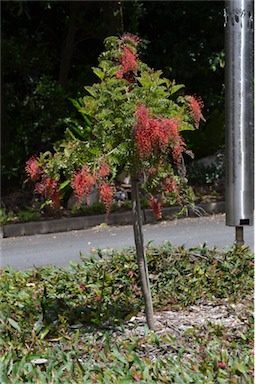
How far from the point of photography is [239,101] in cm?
590

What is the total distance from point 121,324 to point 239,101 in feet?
6.94

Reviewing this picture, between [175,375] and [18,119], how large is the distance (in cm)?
1065

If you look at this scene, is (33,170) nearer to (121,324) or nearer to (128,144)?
(128,144)

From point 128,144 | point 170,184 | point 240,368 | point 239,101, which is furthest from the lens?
point 239,101

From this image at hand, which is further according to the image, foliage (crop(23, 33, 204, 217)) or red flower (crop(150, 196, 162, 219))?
red flower (crop(150, 196, 162, 219))

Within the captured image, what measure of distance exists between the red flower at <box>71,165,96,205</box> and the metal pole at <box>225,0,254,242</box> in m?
1.96

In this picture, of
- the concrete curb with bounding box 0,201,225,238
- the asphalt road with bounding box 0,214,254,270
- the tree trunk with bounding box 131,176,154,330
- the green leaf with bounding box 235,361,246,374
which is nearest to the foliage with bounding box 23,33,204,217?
the tree trunk with bounding box 131,176,154,330

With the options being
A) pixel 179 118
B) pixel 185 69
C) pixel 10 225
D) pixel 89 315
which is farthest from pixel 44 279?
pixel 185 69

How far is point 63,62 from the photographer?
14.6 metres

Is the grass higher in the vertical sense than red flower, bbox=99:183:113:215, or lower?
lower

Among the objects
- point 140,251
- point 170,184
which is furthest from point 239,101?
point 140,251

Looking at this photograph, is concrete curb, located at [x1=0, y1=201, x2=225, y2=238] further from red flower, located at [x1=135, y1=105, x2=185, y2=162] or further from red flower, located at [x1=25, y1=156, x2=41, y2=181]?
red flower, located at [x1=135, y1=105, x2=185, y2=162]

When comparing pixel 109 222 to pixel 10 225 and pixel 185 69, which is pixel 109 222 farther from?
pixel 185 69

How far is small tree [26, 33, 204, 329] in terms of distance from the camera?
431 cm
